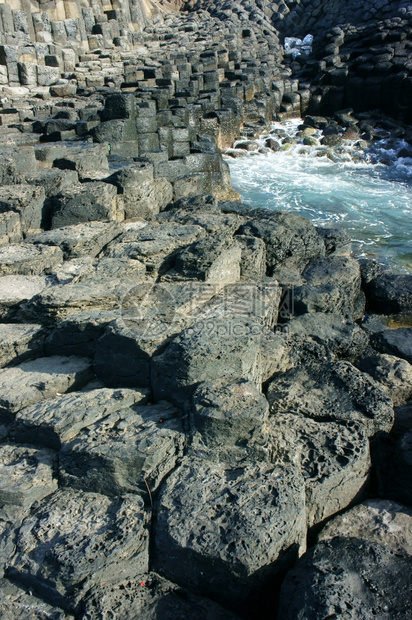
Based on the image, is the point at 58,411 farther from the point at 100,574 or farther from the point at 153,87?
the point at 153,87

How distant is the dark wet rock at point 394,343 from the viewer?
6066mm

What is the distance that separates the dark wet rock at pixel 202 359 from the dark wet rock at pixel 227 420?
0.83 feet

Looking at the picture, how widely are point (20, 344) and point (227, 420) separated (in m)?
1.95

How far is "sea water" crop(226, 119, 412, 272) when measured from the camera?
11.8 m

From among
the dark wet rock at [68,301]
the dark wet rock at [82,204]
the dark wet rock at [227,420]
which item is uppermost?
the dark wet rock at [82,204]

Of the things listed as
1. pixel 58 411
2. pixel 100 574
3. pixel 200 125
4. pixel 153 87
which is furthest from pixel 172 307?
pixel 153 87

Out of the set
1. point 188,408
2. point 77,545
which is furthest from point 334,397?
point 77,545

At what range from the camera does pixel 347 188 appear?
15.2 meters

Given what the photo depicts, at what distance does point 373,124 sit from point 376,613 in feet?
65.7

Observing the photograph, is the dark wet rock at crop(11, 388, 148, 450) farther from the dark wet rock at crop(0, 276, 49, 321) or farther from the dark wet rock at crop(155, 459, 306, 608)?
the dark wet rock at crop(0, 276, 49, 321)

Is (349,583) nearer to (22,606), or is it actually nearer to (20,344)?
(22,606)

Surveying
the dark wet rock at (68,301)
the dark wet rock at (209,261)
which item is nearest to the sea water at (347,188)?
the dark wet rock at (209,261)

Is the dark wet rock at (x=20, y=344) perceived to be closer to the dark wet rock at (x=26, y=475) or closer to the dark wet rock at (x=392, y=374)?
the dark wet rock at (x=26, y=475)

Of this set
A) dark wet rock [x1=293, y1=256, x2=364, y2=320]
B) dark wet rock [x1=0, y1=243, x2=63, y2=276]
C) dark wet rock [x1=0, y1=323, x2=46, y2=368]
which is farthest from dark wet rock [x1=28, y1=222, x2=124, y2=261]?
dark wet rock [x1=293, y1=256, x2=364, y2=320]
